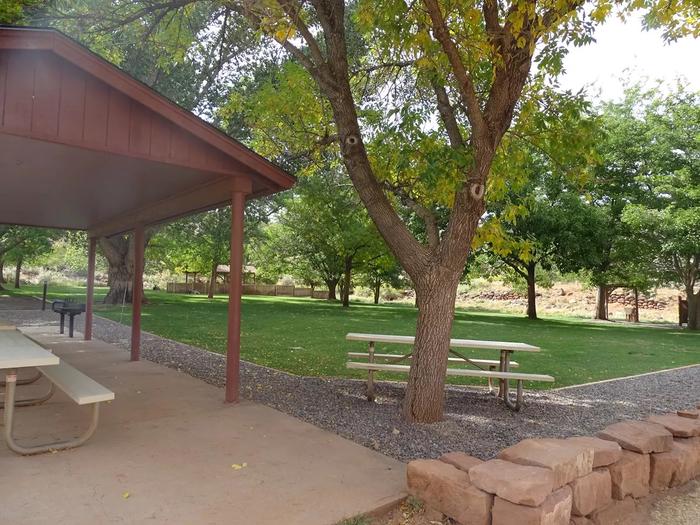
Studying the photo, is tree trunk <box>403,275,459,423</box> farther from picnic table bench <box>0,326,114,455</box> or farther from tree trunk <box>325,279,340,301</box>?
tree trunk <box>325,279,340,301</box>

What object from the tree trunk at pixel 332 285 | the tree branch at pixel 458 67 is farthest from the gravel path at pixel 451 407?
the tree trunk at pixel 332 285

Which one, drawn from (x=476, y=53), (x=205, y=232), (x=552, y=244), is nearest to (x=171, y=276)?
(x=205, y=232)

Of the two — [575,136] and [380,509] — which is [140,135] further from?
[575,136]

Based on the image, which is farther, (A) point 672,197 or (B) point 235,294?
(A) point 672,197

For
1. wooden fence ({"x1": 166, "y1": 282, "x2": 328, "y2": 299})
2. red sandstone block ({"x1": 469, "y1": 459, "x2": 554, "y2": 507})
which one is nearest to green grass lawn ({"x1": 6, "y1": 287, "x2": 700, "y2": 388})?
red sandstone block ({"x1": 469, "y1": 459, "x2": 554, "y2": 507})

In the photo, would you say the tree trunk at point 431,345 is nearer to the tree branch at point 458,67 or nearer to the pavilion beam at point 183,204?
the tree branch at point 458,67

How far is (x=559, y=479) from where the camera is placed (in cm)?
298

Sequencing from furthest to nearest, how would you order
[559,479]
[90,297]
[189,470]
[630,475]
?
[90,297], [189,470], [630,475], [559,479]

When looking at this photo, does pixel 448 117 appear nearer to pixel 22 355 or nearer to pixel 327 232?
pixel 22 355

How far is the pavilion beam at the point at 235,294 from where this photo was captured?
5816mm

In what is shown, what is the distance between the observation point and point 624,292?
42656 millimetres

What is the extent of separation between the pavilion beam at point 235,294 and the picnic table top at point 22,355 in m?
1.96

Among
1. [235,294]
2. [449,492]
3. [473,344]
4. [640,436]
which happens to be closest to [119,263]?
[235,294]

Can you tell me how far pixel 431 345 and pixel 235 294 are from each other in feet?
7.42
